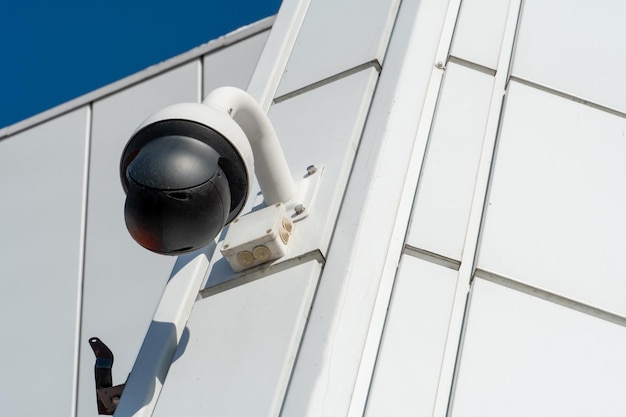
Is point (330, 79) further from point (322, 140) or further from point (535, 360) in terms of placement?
point (535, 360)

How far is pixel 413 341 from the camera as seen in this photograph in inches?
53.4

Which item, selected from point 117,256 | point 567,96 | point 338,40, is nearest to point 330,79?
point 338,40

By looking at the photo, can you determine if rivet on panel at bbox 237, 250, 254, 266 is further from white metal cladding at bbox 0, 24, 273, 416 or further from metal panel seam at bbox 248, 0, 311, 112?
white metal cladding at bbox 0, 24, 273, 416

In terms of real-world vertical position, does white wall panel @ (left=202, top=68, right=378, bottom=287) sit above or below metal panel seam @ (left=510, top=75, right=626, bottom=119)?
below

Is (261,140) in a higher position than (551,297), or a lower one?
higher

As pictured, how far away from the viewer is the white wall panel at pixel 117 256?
8.06 feet

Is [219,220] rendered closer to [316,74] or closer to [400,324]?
[400,324]

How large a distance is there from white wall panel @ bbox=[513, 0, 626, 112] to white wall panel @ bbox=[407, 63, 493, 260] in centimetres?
16

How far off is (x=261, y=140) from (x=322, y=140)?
0.76 ft

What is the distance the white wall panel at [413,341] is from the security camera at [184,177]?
0.27 meters

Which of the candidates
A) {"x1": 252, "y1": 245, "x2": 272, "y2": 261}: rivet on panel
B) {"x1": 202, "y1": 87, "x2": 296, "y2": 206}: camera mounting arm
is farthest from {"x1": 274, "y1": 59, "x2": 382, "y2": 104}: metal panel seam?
{"x1": 252, "y1": 245, "x2": 272, "y2": 261}: rivet on panel

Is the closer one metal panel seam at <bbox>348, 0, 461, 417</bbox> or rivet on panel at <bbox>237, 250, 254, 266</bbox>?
metal panel seam at <bbox>348, 0, 461, 417</bbox>

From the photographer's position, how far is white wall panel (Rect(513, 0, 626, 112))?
1984mm

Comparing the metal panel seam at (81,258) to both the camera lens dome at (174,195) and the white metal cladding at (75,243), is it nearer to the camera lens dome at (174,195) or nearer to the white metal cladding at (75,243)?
the white metal cladding at (75,243)
